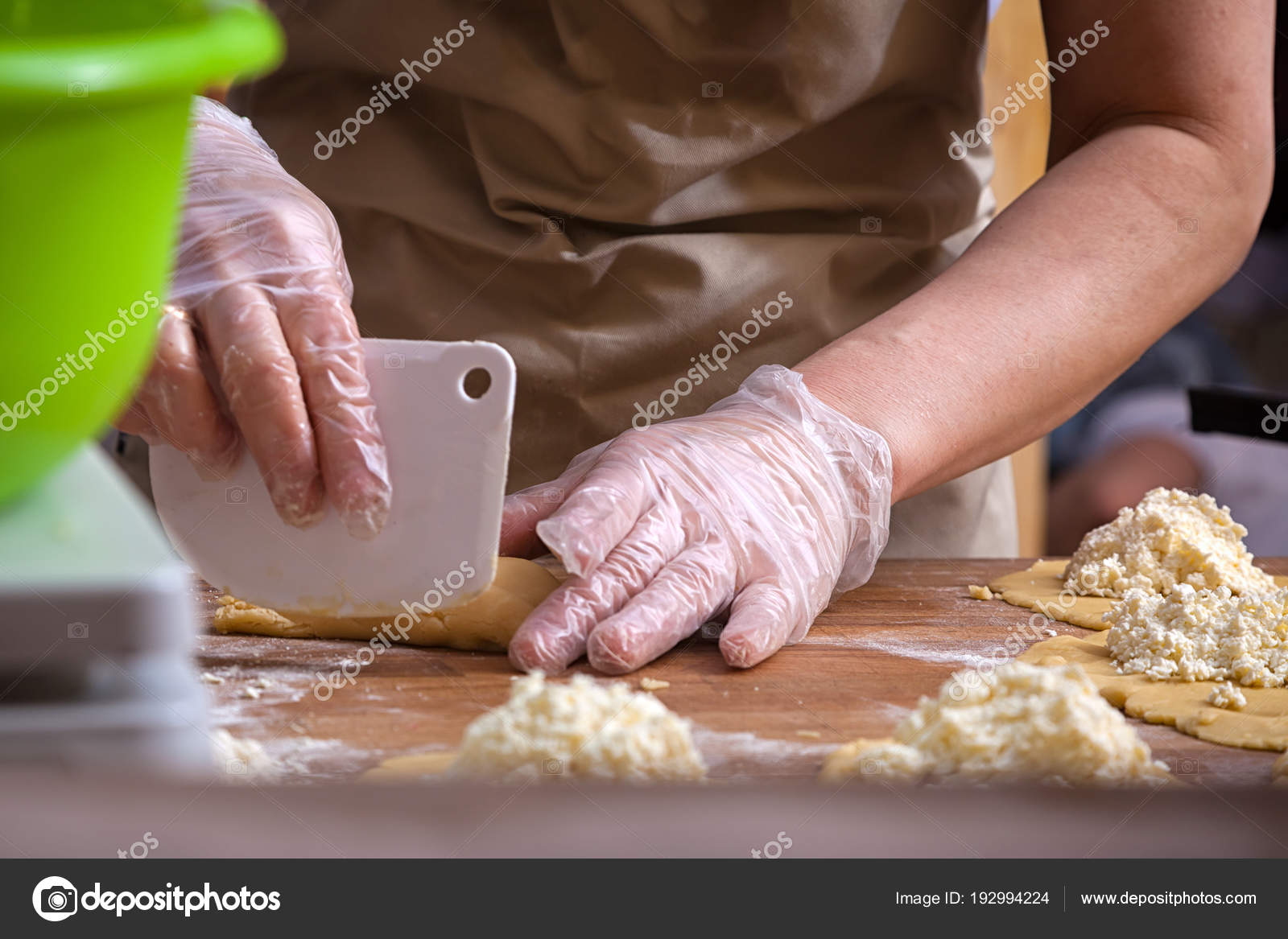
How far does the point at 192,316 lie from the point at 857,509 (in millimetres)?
739

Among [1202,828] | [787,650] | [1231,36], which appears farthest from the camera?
[1231,36]

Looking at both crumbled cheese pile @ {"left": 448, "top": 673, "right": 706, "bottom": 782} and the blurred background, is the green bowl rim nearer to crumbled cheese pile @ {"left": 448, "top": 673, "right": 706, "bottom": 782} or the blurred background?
crumbled cheese pile @ {"left": 448, "top": 673, "right": 706, "bottom": 782}

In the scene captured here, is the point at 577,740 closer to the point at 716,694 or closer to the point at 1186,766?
the point at 716,694

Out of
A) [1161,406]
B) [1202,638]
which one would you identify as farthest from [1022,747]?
[1161,406]

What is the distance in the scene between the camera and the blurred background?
9.12 feet

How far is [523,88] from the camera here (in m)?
1.55

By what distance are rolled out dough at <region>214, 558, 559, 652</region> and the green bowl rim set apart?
54 centimetres

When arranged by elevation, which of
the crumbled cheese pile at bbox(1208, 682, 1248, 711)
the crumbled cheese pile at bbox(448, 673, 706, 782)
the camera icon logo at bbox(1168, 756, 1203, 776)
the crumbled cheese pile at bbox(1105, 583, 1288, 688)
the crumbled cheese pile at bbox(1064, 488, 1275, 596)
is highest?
the crumbled cheese pile at bbox(1064, 488, 1275, 596)

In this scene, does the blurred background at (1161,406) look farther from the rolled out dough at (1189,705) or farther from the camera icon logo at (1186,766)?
the camera icon logo at (1186,766)

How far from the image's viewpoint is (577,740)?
2.77 feet

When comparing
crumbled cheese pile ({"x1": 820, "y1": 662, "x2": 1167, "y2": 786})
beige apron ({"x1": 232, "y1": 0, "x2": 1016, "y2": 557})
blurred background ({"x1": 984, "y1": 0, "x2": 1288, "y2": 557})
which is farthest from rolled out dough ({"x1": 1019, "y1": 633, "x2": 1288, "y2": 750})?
blurred background ({"x1": 984, "y1": 0, "x2": 1288, "y2": 557})

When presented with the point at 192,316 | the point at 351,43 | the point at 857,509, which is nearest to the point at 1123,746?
the point at 857,509

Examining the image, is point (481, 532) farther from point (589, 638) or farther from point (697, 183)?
point (697, 183)
